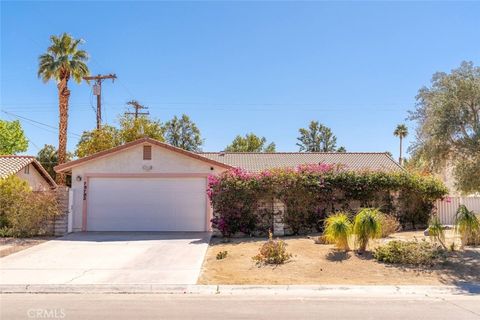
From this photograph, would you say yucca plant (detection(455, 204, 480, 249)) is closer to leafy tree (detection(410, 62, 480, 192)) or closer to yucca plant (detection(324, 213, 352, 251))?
leafy tree (detection(410, 62, 480, 192))

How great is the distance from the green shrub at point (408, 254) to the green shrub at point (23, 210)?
1203 cm

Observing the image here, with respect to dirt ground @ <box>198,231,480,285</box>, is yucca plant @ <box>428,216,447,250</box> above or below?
above

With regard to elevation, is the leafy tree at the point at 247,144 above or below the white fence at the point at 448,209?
above

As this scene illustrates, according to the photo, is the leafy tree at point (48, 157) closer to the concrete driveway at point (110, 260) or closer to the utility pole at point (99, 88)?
the utility pole at point (99, 88)

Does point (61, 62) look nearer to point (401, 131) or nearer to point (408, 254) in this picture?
point (408, 254)

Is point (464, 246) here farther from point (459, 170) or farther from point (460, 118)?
point (460, 118)

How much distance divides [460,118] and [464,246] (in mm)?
4058

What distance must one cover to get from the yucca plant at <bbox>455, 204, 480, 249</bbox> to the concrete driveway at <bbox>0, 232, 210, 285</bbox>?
7.55m

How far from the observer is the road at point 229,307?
283 inches

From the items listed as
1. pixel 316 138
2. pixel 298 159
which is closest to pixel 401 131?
pixel 316 138

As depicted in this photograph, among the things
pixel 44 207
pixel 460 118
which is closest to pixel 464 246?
pixel 460 118

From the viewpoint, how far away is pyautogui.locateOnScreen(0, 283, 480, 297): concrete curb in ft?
29.8

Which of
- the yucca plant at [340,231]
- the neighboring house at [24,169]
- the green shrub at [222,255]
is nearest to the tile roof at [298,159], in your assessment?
the neighboring house at [24,169]

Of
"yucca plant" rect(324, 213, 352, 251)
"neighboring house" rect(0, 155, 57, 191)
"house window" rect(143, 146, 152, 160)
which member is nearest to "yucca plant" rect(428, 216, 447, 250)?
"yucca plant" rect(324, 213, 352, 251)
